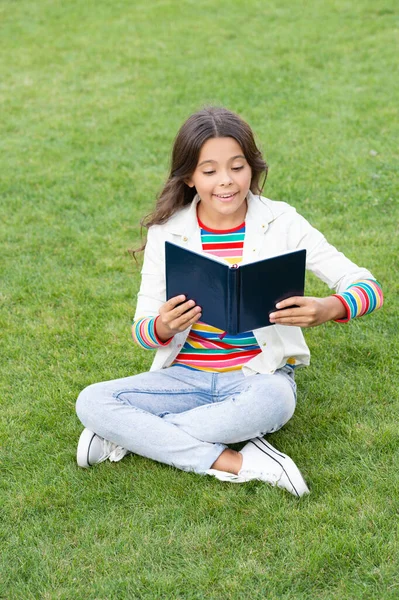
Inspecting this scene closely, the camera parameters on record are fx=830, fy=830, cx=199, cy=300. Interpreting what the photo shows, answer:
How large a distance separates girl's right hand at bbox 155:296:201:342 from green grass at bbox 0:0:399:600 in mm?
632

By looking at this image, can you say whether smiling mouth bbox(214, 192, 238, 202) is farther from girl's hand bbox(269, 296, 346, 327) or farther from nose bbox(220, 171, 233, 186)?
girl's hand bbox(269, 296, 346, 327)

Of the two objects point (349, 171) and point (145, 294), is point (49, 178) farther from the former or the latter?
point (145, 294)

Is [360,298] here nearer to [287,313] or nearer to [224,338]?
[287,313]

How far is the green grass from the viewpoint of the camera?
9.58 ft

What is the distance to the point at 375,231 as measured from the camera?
5.46 meters

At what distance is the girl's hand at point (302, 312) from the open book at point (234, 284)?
0.03 meters

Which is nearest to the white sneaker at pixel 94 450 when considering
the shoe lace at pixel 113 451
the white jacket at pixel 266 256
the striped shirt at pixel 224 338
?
the shoe lace at pixel 113 451

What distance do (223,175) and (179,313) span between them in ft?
2.02

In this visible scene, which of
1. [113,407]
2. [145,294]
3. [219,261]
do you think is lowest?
[113,407]

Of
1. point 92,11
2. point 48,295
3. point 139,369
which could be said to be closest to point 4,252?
point 48,295

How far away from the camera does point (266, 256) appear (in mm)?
3428

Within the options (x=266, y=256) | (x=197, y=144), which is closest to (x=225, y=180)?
(x=197, y=144)

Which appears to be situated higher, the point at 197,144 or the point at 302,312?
the point at 197,144

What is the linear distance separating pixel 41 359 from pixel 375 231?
7.85ft
